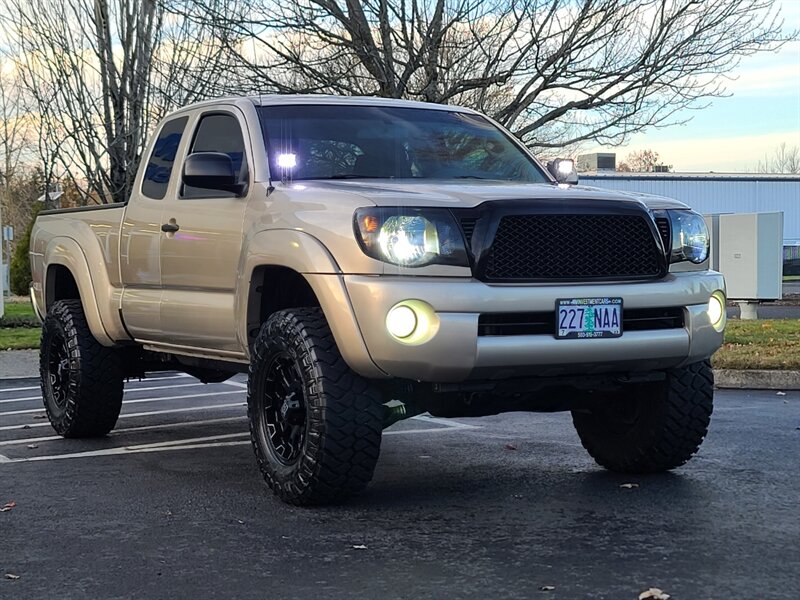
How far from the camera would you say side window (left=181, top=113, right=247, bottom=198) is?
20.8ft

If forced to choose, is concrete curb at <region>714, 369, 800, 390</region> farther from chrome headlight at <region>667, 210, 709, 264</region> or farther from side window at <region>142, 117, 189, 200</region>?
side window at <region>142, 117, 189, 200</region>

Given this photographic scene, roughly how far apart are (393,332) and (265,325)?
889mm

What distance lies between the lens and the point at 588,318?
517 centimetres

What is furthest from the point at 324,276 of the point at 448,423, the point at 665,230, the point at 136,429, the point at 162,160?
the point at 136,429

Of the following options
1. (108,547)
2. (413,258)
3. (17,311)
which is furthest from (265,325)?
(17,311)

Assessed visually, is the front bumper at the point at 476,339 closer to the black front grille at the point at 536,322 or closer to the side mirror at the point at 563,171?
the black front grille at the point at 536,322

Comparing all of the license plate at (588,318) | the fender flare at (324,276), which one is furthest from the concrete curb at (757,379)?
the fender flare at (324,276)

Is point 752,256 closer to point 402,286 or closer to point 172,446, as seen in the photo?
point 172,446

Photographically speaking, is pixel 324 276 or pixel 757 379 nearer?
pixel 324 276

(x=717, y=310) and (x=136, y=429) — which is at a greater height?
(x=717, y=310)

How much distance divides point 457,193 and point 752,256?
14.5 m

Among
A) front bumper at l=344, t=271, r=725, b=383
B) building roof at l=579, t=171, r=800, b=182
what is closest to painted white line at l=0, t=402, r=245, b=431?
front bumper at l=344, t=271, r=725, b=383

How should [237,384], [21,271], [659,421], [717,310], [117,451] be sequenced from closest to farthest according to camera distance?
[717,310] → [659,421] → [117,451] → [237,384] → [21,271]

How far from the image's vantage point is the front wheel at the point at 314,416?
5168mm
